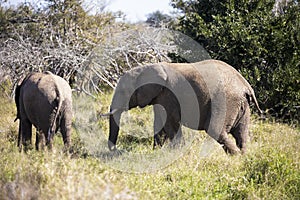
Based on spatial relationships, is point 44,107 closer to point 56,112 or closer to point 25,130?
point 56,112

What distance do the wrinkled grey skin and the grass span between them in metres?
0.53

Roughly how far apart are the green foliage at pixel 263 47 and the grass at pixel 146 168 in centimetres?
124

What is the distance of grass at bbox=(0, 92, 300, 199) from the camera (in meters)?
4.15

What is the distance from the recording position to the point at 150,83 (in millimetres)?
7520

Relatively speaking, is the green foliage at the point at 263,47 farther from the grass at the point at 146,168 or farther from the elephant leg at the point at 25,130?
the elephant leg at the point at 25,130

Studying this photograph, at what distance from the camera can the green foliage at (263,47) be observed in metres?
10.2

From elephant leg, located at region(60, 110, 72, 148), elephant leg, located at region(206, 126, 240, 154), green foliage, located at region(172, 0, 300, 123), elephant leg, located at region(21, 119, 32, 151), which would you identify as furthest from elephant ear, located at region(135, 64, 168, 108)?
green foliage, located at region(172, 0, 300, 123)

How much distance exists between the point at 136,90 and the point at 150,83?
27 cm

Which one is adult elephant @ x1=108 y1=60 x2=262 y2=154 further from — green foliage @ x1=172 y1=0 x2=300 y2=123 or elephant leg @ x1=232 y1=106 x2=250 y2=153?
green foliage @ x1=172 y1=0 x2=300 y2=123

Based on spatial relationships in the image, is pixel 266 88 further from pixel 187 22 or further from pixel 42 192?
pixel 42 192

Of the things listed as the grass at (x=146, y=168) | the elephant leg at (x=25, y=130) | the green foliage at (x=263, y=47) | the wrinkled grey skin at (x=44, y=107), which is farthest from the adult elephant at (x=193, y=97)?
the green foliage at (x=263, y=47)

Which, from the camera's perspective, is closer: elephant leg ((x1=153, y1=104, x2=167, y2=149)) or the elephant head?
the elephant head

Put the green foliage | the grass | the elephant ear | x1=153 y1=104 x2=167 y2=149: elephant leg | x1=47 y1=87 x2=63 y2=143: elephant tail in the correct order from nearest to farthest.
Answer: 1. the grass
2. x1=47 y1=87 x2=63 y2=143: elephant tail
3. the elephant ear
4. x1=153 y1=104 x2=167 y2=149: elephant leg
5. the green foliage

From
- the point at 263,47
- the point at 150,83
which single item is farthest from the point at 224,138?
the point at 263,47
